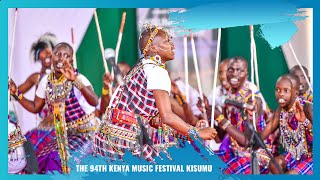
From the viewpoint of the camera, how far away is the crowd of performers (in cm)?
769

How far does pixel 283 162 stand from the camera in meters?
7.82

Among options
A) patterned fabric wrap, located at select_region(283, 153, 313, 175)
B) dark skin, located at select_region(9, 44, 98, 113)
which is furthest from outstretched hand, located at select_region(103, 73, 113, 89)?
patterned fabric wrap, located at select_region(283, 153, 313, 175)

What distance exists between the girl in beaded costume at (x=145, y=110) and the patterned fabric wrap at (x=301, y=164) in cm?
72

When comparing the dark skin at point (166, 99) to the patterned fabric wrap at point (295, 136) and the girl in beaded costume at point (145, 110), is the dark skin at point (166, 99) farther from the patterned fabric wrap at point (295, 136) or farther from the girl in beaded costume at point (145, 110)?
the patterned fabric wrap at point (295, 136)

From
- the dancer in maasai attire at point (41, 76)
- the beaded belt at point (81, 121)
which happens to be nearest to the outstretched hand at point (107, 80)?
the beaded belt at point (81, 121)

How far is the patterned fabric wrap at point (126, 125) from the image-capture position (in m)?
7.62

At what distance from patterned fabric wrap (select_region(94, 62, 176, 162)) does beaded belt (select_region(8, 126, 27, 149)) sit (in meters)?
0.67

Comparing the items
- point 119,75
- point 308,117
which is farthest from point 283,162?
point 119,75

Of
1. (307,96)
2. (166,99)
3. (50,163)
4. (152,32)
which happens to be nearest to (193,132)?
(166,99)

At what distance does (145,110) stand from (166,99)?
0.21 metres

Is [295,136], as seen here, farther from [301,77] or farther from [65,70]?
[65,70]

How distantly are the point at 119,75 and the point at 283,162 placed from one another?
1651 millimetres

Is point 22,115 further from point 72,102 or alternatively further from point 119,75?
point 119,75

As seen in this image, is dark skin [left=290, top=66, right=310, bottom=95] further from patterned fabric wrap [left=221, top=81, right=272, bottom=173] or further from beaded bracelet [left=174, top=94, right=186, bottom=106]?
beaded bracelet [left=174, top=94, right=186, bottom=106]
